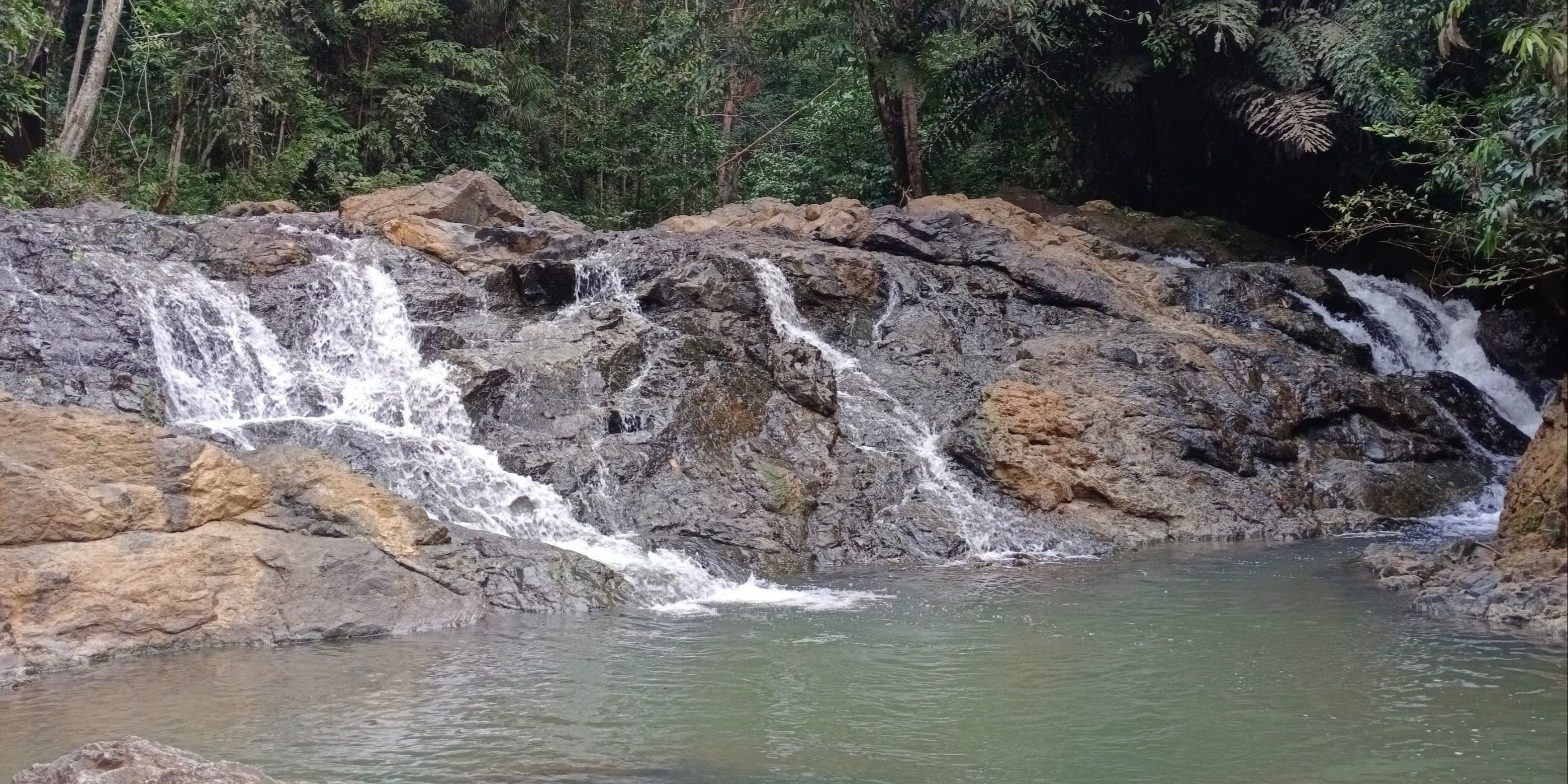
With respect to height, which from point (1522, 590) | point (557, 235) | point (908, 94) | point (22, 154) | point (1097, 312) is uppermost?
point (908, 94)

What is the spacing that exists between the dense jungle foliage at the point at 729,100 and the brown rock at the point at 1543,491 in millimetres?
4962

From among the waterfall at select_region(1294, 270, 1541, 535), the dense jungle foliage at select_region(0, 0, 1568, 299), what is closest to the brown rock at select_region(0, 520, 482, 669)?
the dense jungle foliage at select_region(0, 0, 1568, 299)

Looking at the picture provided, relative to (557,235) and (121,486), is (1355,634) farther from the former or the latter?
(557,235)

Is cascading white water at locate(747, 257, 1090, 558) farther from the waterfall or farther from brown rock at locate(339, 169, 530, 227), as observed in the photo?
the waterfall

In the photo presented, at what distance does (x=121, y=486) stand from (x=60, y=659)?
146 cm

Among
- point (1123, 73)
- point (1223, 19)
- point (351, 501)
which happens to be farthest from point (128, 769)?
point (1123, 73)

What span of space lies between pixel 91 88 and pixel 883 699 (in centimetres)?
1712

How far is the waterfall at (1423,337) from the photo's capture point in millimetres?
16531

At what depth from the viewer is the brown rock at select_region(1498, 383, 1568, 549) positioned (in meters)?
9.29

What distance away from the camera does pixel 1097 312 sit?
1666 cm

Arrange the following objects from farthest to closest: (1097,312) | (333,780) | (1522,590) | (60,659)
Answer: (1097,312) → (1522,590) → (60,659) → (333,780)

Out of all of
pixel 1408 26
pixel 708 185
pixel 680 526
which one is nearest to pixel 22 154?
pixel 708 185

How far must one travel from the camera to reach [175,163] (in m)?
21.9

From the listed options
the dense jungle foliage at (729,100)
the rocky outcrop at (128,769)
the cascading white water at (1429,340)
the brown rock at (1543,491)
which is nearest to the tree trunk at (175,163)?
the dense jungle foliage at (729,100)
